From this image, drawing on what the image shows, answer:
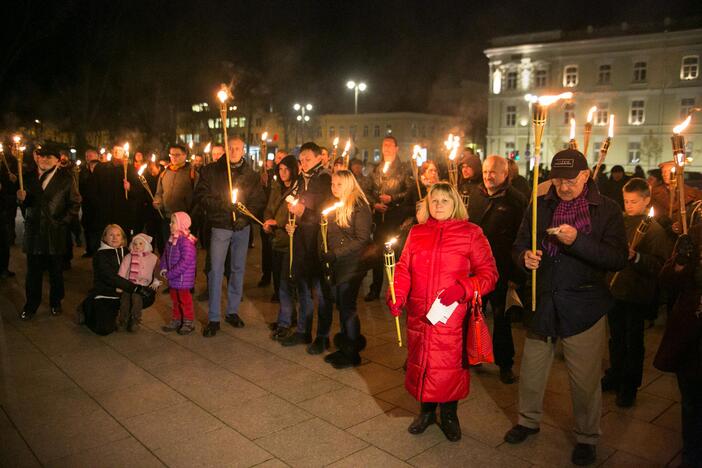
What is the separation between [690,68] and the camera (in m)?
54.0

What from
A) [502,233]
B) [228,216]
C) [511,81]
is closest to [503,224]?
[502,233]

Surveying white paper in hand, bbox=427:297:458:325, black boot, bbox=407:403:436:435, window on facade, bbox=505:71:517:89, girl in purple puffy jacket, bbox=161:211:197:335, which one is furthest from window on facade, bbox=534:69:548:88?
white paper in hand, bbox=427:297:458:325

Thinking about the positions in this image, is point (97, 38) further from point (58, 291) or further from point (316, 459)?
point (316, 459)

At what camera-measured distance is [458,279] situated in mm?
4258

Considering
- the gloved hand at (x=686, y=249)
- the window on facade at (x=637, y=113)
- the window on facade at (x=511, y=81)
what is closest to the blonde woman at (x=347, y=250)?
the gloved hand at (x=686, y=249)

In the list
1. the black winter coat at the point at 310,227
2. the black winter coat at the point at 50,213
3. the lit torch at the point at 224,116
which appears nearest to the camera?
the black winter coat at the point at 310,227

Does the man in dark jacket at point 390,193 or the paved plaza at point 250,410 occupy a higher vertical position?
the man in dark jacket at point 390,193

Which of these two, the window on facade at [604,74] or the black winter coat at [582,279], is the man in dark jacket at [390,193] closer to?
the black winter coat at [582,279]

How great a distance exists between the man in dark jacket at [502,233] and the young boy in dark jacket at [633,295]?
0.94 m

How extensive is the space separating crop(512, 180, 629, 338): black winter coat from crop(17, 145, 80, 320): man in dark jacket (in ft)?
20.2

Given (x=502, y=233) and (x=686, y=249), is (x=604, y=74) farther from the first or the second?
(x=686, y=249)

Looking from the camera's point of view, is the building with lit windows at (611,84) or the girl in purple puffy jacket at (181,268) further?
the building with lit windows at (611,84)

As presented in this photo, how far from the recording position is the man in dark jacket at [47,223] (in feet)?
25.1

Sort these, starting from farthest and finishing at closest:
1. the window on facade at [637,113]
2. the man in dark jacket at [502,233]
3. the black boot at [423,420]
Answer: the window on facade at [637,113] < the man in dark jacket at [502,233] < the black boot at [423,420]
